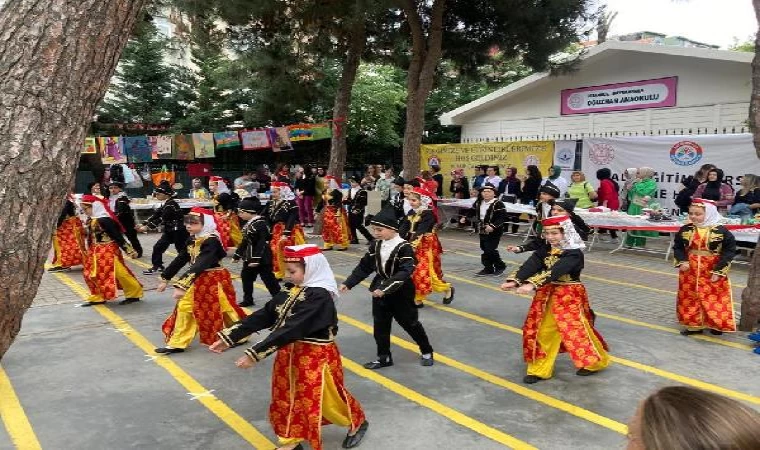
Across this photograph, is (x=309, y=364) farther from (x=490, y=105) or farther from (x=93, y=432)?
(x=490, y=105)

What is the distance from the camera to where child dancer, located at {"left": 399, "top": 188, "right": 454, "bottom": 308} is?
27.0 ft

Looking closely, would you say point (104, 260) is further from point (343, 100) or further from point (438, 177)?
point (438, 177)

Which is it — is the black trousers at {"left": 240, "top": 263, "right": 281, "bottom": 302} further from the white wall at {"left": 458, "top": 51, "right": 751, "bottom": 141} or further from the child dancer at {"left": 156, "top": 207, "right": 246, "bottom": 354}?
the white wall at {"left": 458, "top": 51, "right": 751, "bottom": 141}

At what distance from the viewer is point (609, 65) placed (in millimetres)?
17234

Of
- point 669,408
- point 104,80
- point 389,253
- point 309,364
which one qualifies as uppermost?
point 104,80

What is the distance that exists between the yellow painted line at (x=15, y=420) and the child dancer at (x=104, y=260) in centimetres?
287

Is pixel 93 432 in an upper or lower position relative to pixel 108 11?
lower

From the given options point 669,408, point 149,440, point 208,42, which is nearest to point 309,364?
point 149,440

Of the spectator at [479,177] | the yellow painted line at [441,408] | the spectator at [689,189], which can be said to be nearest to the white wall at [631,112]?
the spectator at [689,189]

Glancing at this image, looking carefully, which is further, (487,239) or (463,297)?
(487,239)

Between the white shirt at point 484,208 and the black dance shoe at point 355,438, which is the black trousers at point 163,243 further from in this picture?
the black dance shoe at point 355,438

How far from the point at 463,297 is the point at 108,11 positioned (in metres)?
7.15

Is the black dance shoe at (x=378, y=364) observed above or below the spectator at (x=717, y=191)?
below

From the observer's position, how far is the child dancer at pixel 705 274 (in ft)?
22.0
